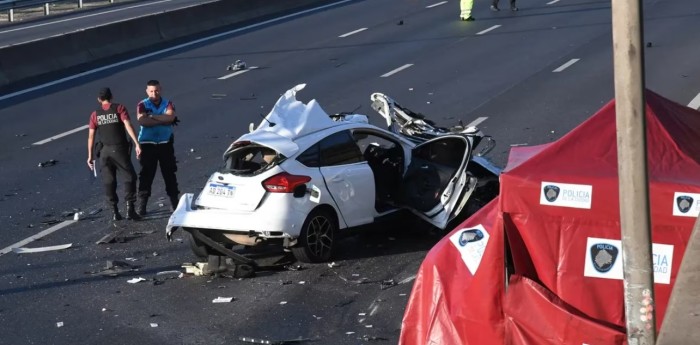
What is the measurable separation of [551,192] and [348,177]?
16.6ft

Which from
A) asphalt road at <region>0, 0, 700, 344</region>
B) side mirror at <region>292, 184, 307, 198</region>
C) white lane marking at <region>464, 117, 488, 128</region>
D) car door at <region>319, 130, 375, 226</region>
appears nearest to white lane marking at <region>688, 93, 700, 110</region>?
asphalt road at <region>0, 0, 700, 344</region>

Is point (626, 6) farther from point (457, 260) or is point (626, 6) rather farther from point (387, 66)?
point (387, 66)

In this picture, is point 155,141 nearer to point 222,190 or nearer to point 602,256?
point 222,190

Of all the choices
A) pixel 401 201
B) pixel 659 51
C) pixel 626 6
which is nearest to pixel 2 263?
pixel 401 201

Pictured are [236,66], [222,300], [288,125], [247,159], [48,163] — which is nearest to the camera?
[222,300]

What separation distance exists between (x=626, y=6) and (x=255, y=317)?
5691 mm

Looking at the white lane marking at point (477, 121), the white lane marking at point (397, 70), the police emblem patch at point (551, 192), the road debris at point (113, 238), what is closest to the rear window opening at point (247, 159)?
the road debris at point (113, 238)

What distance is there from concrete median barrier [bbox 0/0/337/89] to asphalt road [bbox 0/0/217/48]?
8.58ft

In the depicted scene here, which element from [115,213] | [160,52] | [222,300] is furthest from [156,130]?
[160,52]

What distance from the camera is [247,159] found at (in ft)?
41.2

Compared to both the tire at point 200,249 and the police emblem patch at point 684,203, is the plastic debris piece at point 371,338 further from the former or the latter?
the police emblem patch at point 684,203

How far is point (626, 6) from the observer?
5.95 m

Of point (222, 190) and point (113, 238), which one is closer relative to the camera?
point (222, 190)

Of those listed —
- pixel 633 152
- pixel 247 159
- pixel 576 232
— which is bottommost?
pixel 247 159
